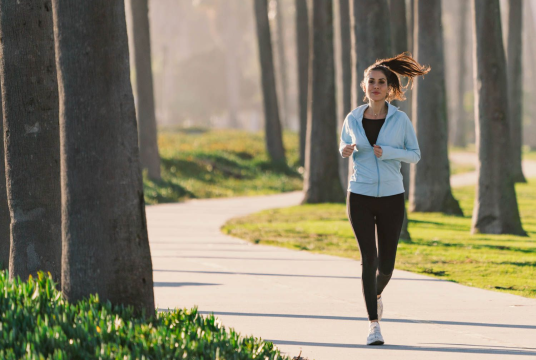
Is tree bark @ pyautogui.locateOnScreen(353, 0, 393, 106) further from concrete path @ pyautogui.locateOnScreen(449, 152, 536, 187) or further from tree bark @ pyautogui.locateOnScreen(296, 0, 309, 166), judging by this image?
A: tree bark @ pyautogui.locateOnScreen(296, 0, 309, 166)

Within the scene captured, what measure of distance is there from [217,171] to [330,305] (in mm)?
21795

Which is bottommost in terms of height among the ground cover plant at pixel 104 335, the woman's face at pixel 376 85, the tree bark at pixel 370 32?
the ground cover plant at pixel 104 335

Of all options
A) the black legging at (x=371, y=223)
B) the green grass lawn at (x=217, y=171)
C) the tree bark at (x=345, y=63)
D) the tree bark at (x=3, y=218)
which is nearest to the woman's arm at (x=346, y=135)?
the black legging at (x=371, y=223)

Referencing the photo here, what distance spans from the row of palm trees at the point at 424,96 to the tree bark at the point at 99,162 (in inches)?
334

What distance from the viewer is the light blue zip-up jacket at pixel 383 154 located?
260 inches

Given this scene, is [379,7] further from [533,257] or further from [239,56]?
[239,56]

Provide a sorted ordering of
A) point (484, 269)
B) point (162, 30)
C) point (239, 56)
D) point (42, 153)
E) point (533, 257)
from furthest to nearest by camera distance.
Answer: point (162, 30) < point (239, 56) < point (533, 257) < point (484, 269) < point (42, 153)

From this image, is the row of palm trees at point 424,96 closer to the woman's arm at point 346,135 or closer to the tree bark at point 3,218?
the tree bark at point 3,218

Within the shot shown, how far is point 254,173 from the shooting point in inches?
1218

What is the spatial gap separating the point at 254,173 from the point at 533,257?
1943 centimetres

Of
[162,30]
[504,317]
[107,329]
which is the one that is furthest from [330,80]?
[162,30]

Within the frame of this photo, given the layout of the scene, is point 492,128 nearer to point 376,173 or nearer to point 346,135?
point 346,135

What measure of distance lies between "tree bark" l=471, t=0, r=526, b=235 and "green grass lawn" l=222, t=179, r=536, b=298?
1.31 feet

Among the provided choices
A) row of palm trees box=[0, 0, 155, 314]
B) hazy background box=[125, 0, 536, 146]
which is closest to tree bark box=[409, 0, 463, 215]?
row of palm trees box=[0, 0, 155, 314]
